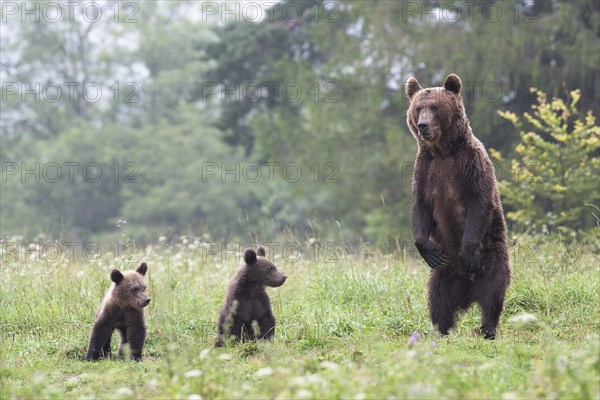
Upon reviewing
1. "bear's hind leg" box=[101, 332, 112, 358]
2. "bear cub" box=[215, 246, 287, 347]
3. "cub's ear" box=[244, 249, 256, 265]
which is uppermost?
"cub's ear" box=[244, 249, 256, 265]

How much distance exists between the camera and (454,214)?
745cm

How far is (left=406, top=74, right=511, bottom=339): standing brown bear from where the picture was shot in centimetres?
721

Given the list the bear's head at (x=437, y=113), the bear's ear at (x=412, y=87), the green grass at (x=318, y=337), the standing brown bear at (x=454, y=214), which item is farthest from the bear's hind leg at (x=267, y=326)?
the bear's ear at (x=412, y=87)

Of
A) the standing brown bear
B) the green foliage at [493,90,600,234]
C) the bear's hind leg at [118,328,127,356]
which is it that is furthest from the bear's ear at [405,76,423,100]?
the green foliage at [493,90,600,234]

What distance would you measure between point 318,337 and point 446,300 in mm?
1182

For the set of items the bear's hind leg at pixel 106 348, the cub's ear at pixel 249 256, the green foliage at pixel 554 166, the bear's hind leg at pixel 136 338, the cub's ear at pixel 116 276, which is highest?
the green foliage at pixel 554 166

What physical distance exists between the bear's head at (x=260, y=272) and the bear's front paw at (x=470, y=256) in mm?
1735

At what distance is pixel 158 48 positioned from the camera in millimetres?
44875

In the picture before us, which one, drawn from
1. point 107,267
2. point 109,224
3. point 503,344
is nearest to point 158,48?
point 109,224

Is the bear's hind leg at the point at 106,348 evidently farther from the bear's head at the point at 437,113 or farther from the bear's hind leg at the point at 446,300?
the bear's head at the point at 437,113

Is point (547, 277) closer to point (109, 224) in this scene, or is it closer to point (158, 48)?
point (109, 224)

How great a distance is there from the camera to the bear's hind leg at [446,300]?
24.5ft

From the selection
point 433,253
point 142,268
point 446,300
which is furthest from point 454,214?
point 142,268

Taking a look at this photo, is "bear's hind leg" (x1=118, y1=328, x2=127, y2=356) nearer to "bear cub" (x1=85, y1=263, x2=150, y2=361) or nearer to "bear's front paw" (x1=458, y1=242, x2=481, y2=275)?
"bear cub" (x1=85, y1=263, x2=150, y2=361)
